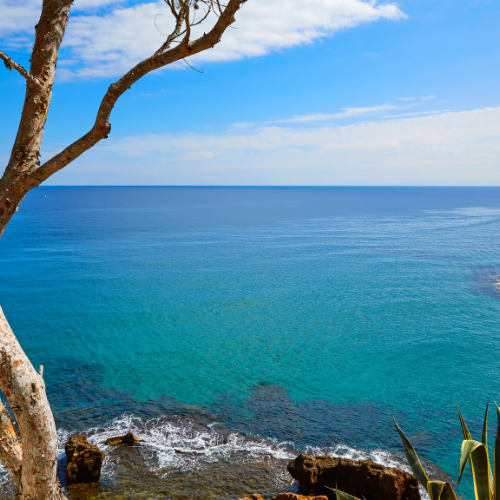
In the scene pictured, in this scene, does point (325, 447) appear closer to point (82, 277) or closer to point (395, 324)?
point (395, 324)

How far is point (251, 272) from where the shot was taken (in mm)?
50375

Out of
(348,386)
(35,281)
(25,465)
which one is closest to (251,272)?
(35,281)

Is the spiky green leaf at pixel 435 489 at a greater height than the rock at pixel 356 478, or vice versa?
the spiky green leaf at pixel 435 489

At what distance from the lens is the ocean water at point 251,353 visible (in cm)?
1755

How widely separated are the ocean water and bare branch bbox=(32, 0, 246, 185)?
41.9 ft

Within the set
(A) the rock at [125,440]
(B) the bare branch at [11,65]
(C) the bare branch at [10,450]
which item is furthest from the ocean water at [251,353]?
(B) the bare branch at [11,65]

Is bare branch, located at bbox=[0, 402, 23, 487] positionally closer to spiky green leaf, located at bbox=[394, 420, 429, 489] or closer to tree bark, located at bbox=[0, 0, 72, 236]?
tree bark, located at bbox=[0, 0, 72, 236]

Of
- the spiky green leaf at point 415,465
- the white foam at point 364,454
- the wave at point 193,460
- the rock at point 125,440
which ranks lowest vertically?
the white foam at point 364,454

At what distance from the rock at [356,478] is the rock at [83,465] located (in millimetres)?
6786

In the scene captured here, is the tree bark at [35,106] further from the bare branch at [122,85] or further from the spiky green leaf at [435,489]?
the spiky green leaf at [435,489]

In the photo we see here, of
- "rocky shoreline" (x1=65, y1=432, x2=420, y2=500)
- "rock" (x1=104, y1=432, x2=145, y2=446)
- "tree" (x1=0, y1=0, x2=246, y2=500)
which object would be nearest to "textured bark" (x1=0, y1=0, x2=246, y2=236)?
"tree" (x1=0, y1=0, x2=246, y2=500)

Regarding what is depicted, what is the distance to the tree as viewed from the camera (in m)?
5.77

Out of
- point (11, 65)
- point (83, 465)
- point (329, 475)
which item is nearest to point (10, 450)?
point (11, 65)

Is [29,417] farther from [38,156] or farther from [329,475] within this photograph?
[329,475]
